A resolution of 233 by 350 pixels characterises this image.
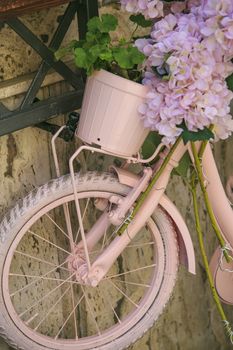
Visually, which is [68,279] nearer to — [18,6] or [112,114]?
[112,114]

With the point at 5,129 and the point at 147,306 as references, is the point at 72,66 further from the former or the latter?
the point at 147,306

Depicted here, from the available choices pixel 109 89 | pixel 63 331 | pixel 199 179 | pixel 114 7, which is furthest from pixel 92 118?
pixel 63 331

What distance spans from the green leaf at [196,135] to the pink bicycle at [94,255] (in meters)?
0.19

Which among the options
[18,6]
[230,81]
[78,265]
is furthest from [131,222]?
[18,6]

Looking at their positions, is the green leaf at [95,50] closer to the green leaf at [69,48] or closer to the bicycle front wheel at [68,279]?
the green leaf at [69,48]

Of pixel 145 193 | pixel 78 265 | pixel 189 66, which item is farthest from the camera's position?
pixel 78 265

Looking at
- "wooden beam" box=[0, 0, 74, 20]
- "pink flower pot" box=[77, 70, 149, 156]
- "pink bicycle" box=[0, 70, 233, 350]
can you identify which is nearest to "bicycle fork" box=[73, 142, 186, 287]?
"pink bicycle" box=[0, 70, 233, 350]

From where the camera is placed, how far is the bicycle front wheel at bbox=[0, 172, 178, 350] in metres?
2.11

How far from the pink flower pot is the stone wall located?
0.34 meters

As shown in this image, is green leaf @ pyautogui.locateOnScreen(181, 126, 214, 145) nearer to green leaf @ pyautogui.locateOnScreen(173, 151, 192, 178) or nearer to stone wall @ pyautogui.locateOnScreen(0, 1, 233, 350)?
green leaf @ pyautogui.locateOnScreen(173, 151, 192, 178)

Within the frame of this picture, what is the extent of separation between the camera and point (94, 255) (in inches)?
97.5

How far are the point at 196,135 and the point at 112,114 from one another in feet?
0.76

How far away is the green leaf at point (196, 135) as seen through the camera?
190 cm

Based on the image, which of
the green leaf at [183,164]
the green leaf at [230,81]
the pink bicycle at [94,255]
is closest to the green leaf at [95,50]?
the pink bicycle at [94,255]
